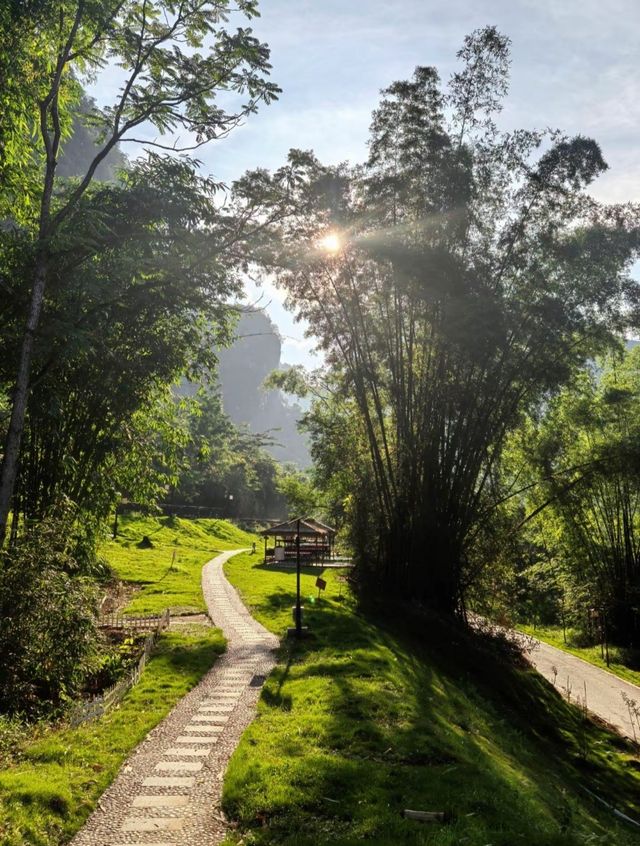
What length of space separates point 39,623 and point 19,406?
9.98 feet

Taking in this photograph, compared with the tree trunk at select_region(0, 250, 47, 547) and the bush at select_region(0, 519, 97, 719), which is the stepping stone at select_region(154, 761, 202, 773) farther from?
the tree trunk at select_region(0, 250, 47, 547)

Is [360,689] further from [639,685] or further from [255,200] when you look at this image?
[639,685]

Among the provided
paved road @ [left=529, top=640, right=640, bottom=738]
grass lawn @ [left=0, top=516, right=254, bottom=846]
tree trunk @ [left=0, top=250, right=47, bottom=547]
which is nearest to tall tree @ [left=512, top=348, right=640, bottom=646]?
paved road @ [left=529, top=640, right=640, bottom=738]

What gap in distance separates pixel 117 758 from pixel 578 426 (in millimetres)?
18227

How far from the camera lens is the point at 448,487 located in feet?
53.4


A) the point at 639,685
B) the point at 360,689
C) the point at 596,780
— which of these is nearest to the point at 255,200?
the point at 360,689

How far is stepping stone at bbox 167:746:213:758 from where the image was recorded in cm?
735

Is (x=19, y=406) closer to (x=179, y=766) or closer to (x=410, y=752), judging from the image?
(x=179, y=766)

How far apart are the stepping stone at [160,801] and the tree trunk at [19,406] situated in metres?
4.14

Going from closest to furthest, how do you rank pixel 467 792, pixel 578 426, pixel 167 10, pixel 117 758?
1. pixel 467 792
2. pixel 117 758
3. pixel 167 10
4. pixel 578 426

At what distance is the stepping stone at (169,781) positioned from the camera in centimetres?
649

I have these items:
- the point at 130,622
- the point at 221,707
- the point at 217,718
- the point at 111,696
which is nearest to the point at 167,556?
the point at 130,622

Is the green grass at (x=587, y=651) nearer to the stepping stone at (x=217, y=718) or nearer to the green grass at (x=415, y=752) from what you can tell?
the green grass at (x=415, y=752)

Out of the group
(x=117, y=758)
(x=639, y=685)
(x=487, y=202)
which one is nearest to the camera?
(x=117, y=758)
